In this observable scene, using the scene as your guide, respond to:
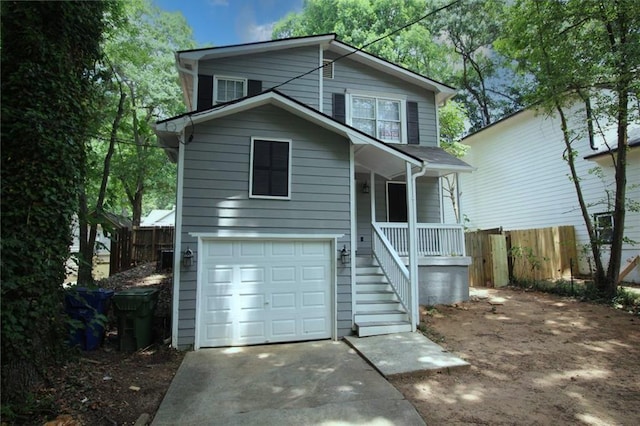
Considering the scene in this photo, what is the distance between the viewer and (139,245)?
1590 cm

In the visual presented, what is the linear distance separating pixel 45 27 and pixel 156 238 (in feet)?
42.1

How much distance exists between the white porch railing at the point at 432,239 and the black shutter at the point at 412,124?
3.07 meters

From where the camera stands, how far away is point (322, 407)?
4145 millimetres

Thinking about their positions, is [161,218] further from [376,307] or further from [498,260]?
[376,307]

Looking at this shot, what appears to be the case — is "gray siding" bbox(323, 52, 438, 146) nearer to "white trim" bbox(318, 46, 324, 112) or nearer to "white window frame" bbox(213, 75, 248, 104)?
"white trim" bbox(318, 46, 324, 112)

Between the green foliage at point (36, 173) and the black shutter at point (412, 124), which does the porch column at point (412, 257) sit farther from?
the green foliage at point (36, 173)

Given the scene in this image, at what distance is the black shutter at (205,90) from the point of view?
9.55 m

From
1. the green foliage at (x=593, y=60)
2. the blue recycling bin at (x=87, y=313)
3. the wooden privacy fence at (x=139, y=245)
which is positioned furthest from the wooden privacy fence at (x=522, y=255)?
the wooden privacy fence at (x=139, y=245)

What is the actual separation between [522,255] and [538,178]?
399cm

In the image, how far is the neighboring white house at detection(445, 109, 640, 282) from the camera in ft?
37.1

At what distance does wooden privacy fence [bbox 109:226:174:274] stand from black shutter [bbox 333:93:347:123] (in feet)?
31.3

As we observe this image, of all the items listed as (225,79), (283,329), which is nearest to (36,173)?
(283,329)

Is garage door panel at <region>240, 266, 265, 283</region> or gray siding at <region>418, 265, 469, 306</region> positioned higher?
garage door panel at <region>240, 266, 265, 283</region>

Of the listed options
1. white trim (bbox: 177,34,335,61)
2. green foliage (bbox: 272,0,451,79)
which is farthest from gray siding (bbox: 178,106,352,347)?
green foliage (bbox: 272,0,451,79)
